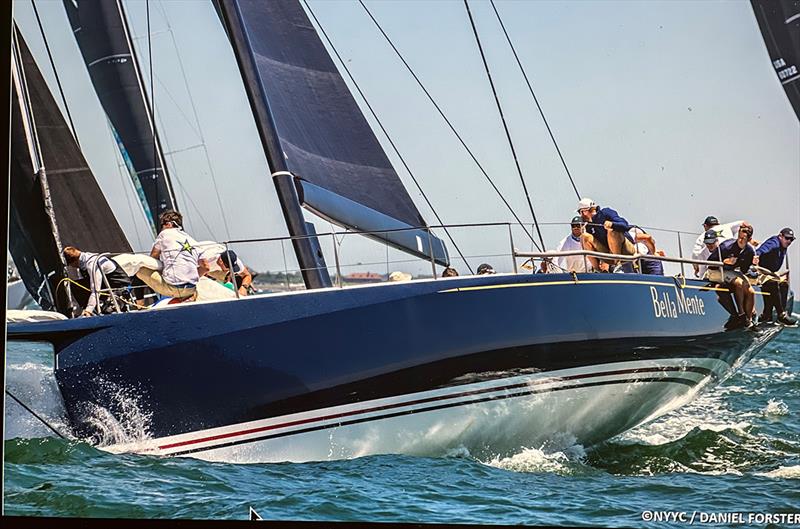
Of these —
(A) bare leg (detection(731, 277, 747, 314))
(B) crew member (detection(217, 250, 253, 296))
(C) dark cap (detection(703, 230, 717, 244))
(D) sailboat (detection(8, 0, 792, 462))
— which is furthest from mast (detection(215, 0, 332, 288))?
(A) bare leg (detection(731, 277, 747, 314))

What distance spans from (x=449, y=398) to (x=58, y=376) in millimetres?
1610

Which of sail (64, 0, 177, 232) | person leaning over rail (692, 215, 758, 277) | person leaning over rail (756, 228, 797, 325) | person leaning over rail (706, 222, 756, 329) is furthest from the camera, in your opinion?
sail (64, 0, 177, 232)

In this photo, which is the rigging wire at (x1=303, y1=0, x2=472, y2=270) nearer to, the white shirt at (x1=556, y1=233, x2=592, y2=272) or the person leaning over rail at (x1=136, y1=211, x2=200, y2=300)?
the white shirt at (x1=556, y1=233, x2=592, y2=272)

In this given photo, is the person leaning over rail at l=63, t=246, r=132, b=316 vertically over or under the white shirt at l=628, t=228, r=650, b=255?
over

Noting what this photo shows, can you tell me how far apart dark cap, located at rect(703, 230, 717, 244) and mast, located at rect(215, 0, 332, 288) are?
1.57 metres

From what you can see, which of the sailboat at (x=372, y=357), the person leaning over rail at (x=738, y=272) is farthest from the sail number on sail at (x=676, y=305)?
the person leaning over rail at (x=738, y=272)

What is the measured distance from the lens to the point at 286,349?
478 cm

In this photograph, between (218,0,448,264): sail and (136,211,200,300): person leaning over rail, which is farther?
(218,0,448,264): sail

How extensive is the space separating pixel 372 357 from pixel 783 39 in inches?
78.7

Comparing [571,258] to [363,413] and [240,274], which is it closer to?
[363,413]

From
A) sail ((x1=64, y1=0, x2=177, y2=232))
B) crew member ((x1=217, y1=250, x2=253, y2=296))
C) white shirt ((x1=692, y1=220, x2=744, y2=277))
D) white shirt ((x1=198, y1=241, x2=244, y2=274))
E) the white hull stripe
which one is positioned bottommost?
the white hull stripe

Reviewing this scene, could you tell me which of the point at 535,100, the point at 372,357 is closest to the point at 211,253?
the point at 372,357

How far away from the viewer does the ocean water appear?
13.6ft

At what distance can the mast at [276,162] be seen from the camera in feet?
17.2
